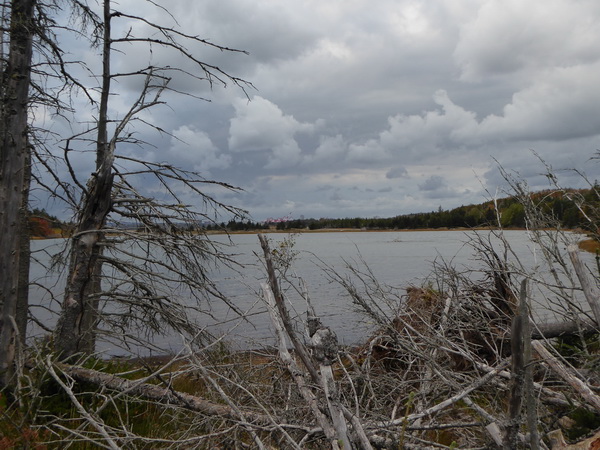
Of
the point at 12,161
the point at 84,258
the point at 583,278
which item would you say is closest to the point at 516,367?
the point at 583,278

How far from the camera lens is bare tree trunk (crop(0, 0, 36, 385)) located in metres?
6.03

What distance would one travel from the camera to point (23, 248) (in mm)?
7359

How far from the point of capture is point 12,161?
20.1ft

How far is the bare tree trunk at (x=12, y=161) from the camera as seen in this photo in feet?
19.8

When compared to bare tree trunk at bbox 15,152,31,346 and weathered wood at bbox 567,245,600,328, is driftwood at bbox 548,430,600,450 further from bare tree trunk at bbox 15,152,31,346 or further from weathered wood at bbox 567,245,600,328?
bare tree trunk at bbox 15,152,31,346

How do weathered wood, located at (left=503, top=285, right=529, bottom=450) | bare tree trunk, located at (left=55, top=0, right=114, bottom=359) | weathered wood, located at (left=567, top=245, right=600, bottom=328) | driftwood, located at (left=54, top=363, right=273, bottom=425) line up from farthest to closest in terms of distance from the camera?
bare tree trunk, located at (left=55, top=0, right=114, bottom=359), driftwood, located at (left=54, top=363, right=273, bottom=425), weathered wood, located at (left=567, top=245, right=600, bottom=328), weathered wood, located at (left=503, top=285, right=529, bottom=450)

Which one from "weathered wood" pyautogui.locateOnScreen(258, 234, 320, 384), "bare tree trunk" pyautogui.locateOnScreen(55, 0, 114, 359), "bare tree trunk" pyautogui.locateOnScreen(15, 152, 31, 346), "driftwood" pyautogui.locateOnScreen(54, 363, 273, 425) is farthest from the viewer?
"bare tree trunk" pyautogui.locateOnScreen(15, 152, 31, 346)

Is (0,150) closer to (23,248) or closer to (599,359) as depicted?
(23,248)

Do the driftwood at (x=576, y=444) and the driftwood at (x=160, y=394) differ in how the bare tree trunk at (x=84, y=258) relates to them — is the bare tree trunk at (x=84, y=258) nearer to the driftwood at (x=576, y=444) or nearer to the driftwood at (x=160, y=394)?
the driftwood at (x=160, y=394)

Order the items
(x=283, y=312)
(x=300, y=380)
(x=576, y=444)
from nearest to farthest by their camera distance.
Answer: (x=576, y=444), (x=283, y=312), (x=300, y=380)

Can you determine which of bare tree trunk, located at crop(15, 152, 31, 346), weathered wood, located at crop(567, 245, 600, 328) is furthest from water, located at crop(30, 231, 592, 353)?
weathered wood, located at crop(567, 245, 600, 328)

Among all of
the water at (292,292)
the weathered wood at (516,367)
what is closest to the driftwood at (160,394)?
the water at (292,292)

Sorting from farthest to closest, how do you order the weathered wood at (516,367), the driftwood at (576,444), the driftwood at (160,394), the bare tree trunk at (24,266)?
1. the bare tree trunk at (24,266)
2. the driftwood at (160,394)
3. the driftwood at (576,444)
4. the weathered wood at (516,367)

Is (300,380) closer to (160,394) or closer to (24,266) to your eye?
(160,394)
